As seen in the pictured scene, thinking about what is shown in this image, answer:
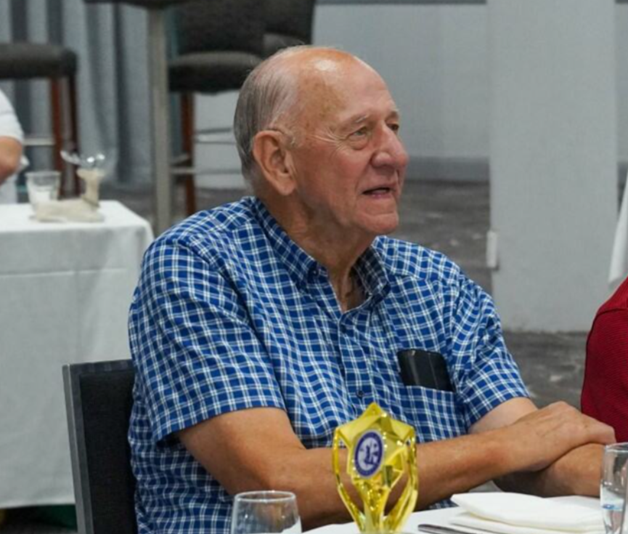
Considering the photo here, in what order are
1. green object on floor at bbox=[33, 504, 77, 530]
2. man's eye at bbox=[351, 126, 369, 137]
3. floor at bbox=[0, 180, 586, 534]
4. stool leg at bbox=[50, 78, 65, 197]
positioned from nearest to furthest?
1. man's eye at bbox=[351, 126, 369, 137]
2. green object on floor at bbox=[33, 504, 77, 530]
3. floor at bbox=[0, 180, 586, 534]
4. stool leg at bbox=[50, 78, 65, 197]

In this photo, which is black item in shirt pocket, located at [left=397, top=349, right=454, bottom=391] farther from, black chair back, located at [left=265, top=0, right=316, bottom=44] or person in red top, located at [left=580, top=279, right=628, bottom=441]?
black chair back, located at [left=265, top=0, right=316, bottom=44]

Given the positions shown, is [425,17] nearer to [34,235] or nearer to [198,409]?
[34,235]

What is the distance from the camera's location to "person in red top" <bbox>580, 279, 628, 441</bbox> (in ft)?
7.06

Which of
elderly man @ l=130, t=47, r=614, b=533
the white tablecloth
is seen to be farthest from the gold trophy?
elderly man @ l=130, t=47, r=614, b=533

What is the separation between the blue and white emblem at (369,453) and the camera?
4.63 ft

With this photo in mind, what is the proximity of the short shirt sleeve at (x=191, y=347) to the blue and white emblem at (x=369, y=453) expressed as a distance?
0.54 metres

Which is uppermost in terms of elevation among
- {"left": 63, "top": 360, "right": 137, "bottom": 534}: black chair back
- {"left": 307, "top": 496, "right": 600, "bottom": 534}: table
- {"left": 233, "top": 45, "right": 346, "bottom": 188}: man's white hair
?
{"left": 233, "top": 45, "right": 346, "bottom": 188}: man's white hair

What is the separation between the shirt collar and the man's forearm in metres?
0.37

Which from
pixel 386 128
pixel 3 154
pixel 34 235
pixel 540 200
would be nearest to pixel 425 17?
pixel 540 200

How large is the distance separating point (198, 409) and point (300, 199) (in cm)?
40

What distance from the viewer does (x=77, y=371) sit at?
2092 mm

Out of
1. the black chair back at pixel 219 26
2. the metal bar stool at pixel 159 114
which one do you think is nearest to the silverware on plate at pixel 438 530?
the metal bar stool at pixel 159 114

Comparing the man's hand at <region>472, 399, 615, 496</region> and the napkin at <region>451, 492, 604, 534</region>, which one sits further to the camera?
the man's hand at <region>472, 399, 615, 496</region>

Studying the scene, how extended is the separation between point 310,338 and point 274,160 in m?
0.28
